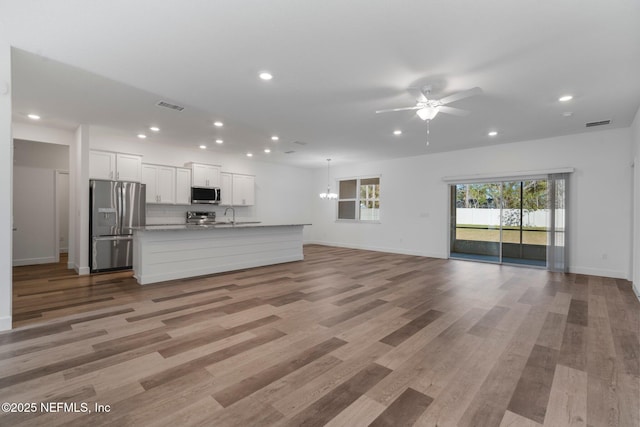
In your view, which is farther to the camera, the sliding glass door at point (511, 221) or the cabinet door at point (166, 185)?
the cabinet door at point (166, 185)

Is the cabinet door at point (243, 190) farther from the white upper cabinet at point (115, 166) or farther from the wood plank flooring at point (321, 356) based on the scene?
the wood plank flooring at point (321, 356)

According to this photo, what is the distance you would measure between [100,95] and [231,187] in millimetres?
4367

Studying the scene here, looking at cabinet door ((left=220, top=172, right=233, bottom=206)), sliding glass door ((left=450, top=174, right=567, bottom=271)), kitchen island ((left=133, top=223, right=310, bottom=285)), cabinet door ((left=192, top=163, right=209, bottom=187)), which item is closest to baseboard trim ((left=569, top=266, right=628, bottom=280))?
sliding glass door ((left=450, top=174, right=567, bottom=271))

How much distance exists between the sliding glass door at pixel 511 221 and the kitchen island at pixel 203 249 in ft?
15.1

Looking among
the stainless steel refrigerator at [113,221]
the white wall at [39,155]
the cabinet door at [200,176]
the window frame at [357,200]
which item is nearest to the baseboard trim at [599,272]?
the window frame at [357,200]

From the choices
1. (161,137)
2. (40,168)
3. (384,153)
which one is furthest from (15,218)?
(384,153)

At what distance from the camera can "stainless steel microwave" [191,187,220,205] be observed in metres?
7.32

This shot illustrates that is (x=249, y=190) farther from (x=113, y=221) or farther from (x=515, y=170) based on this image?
(x=515, y=170)

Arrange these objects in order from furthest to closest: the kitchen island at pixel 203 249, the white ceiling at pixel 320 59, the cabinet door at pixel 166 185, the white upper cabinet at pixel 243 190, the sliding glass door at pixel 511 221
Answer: the white upper cabinet at pixel 243 190 < the cabinet door at pixel 166 185 < the sliding glass door at pixel 511 221 < the kitchen island at pixel 203 249 < the white ceiling at pixel 320 59

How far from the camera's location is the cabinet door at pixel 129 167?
6.15m

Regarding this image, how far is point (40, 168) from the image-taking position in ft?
22.7

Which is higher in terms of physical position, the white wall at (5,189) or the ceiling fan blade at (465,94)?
the ceiling fan blade at (465,94)

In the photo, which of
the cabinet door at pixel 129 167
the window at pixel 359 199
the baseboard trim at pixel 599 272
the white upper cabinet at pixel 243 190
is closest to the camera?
the baseboard trim at pixel 599 272

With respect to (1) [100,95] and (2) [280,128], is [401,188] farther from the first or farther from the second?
(1) [100,95]
